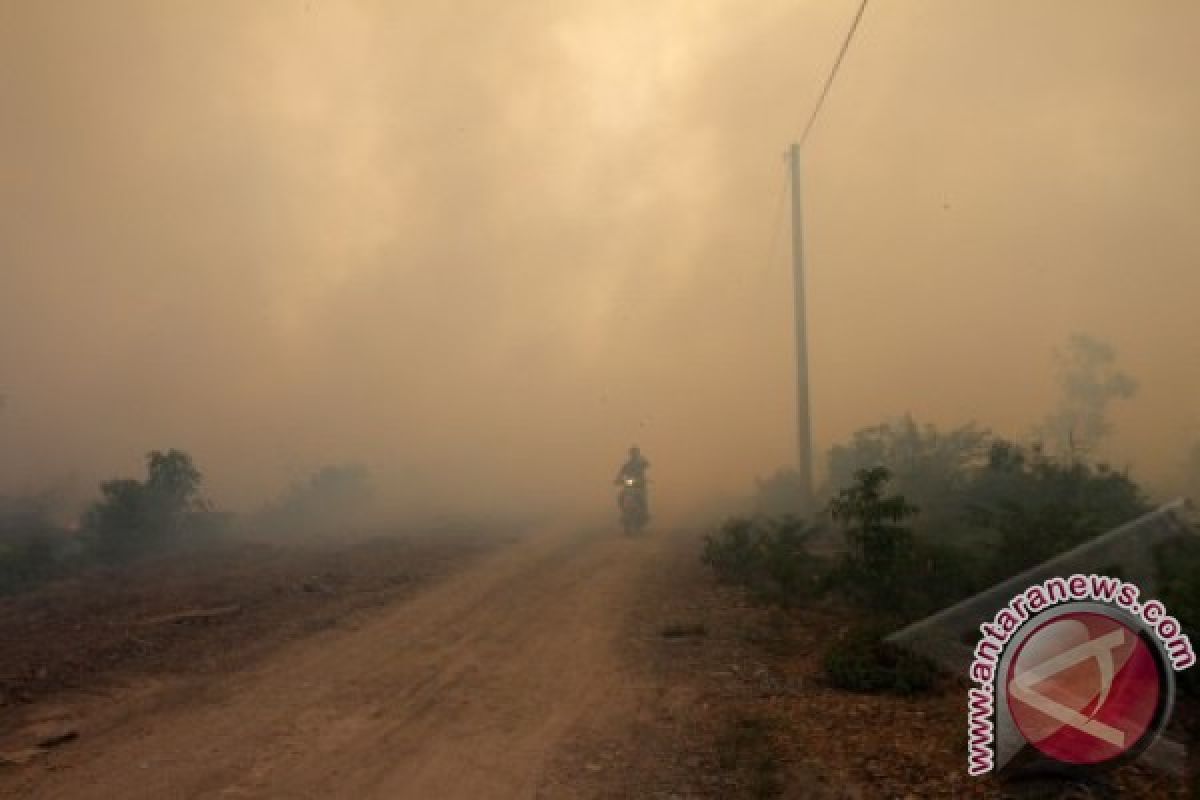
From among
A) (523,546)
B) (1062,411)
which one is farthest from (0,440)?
(1062,411)

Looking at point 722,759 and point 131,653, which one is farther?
point 131,653

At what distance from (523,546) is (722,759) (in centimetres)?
1202

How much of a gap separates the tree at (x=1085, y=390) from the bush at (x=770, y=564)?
55.4 ft

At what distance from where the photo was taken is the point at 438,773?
5188 mm

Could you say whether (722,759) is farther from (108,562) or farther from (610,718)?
(108,562)

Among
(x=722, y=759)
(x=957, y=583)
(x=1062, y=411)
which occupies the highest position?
(x=1062, y=411)

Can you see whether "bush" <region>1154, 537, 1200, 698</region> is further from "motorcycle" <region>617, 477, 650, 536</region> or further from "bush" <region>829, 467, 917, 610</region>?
"motorcycle" <region>617, 477, 650, 536</region>

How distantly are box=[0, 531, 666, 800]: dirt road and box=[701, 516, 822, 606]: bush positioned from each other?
2145 millimetres

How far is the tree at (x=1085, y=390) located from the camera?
84.4 feet

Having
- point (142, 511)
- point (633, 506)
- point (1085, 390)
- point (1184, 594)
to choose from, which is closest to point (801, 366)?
point (633, 506)

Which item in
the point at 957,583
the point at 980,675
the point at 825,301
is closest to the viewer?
the point at 980,675

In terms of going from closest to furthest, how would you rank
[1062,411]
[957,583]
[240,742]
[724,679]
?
[240,742] → [724,679] → [957,583] → [1062,411]

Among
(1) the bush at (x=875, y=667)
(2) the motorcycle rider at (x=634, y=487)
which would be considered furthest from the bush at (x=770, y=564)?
(2) the motorcycle rider at (x=634, y=487)

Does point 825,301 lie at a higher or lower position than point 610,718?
higher
